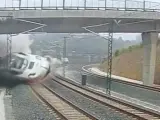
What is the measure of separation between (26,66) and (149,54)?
14303mm

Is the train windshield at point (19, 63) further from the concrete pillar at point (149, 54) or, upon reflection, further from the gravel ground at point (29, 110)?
the concrete pillar at point (149, 54)

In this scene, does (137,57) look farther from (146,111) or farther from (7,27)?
(146,111)

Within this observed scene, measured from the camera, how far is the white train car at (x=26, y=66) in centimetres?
4306

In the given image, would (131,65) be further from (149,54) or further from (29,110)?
(29,110)

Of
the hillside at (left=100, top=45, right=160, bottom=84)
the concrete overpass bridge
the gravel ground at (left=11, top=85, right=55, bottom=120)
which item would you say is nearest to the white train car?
the concrete overpass bridge

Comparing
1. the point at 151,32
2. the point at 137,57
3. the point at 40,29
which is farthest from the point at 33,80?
the point at 137,57

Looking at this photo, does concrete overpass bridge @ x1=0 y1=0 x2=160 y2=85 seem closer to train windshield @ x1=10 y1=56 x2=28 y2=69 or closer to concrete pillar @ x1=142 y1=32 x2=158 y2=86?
concrete pillar @ x1=142 y1=32 x2=158 y2=86

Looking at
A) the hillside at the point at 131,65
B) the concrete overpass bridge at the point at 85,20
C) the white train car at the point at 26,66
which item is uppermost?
the concrete overpass bridge at the point at 85,20

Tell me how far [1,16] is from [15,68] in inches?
267

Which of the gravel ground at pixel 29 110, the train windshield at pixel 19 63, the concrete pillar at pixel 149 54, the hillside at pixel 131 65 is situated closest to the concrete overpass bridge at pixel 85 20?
the concrete pillar at pixel 149 54

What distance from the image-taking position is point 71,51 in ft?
479

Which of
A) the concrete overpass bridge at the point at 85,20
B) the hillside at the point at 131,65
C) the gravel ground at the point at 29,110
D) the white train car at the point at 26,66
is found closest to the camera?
the gravel ground at the point at 29,110

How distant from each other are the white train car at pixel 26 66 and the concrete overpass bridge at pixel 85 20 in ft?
10.3

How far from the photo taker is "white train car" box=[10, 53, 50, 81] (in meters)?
43.1
